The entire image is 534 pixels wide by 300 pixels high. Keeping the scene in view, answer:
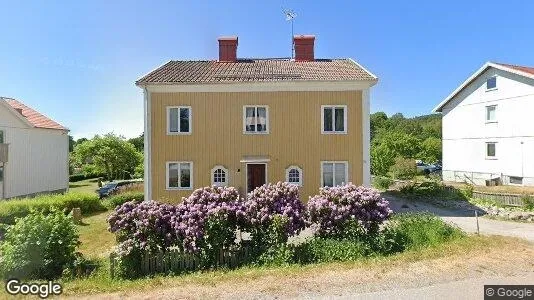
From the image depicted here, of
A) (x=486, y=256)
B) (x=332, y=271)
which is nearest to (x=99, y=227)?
(x=332, y=271)

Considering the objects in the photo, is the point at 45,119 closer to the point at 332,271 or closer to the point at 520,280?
the point at 332,271

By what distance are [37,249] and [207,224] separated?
4.43m

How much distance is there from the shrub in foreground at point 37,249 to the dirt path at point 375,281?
286cm

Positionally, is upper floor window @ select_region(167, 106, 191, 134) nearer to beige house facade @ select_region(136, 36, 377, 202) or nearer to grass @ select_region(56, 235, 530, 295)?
beige house facade @ select_region(136, 36, 377, 202)

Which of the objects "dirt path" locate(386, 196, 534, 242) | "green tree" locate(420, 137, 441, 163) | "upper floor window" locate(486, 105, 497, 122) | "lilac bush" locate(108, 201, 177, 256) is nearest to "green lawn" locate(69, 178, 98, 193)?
"lilac bush" locate(108, 201, 177, 256)

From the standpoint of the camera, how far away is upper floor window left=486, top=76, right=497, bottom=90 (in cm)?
2859

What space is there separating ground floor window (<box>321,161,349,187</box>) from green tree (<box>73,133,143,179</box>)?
32169 mm

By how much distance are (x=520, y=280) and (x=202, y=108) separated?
1481 cm

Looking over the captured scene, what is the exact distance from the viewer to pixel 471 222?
1524 centimetres

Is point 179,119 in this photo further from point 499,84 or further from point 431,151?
point 431,151

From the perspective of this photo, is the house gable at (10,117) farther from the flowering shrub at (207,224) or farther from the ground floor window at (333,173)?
the flowering shrub at (207,224)

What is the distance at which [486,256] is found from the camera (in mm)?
8852

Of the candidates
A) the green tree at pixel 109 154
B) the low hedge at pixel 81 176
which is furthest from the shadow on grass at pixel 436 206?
the low hedge at pixel 81 176

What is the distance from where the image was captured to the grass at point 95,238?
12056 millimetres
